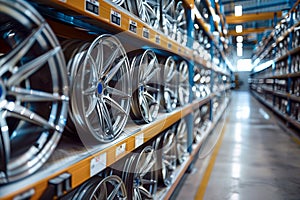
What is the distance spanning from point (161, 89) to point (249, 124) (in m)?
5.48

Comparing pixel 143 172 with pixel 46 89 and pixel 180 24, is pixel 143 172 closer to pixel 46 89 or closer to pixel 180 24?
pixel 46 89

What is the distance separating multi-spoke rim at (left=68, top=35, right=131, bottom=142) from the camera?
1076 mm

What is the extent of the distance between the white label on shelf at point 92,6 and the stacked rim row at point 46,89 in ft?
0.45

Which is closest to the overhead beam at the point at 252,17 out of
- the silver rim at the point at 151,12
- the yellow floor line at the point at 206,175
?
the yellow floor line at the point at 206,175

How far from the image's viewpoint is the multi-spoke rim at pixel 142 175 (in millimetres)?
1713

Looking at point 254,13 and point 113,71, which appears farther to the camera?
point 254,13

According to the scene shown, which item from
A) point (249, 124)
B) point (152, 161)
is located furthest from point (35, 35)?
point (249, 124)

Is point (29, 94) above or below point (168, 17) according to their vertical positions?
below

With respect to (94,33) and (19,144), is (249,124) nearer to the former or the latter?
(94,33)

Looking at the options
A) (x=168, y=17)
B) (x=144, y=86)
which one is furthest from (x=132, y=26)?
(x=168, y=17)

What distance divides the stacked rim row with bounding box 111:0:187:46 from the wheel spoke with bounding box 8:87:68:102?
2.82ft

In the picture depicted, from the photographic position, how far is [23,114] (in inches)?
32.9

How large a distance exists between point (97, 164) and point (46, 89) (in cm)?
36

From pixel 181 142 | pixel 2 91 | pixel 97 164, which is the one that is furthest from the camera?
pixel 181 142
